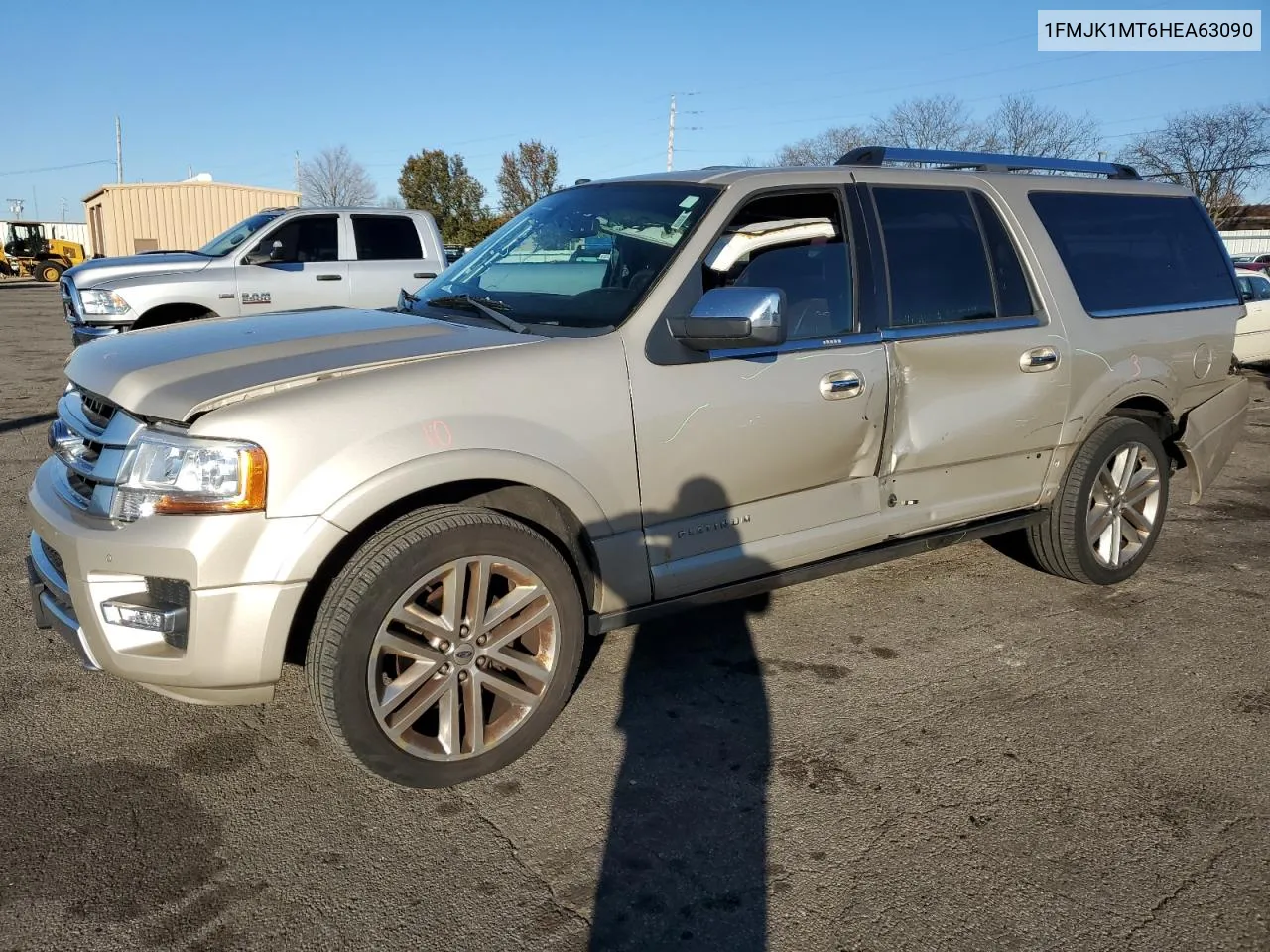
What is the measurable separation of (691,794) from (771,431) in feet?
4.16

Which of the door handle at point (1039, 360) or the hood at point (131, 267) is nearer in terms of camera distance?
the door handle at point (1039, 360)

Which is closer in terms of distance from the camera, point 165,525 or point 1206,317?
point 165,525

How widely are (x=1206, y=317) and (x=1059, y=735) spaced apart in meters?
2.71

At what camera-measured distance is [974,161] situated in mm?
4578

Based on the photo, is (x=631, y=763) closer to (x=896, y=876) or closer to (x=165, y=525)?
(x=896, y=876)

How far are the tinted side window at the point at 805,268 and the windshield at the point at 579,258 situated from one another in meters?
0.24

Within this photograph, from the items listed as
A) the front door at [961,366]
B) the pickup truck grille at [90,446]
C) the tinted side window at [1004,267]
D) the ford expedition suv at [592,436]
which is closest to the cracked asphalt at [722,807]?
the ford expedition suv at [592,436]

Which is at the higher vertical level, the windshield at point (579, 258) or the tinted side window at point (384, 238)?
the tinted side window at point (384, 238)

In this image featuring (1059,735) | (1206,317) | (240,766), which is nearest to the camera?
(240,766)

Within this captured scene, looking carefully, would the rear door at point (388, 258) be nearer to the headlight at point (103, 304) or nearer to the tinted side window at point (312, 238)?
the tinted side window at point (312, 238)

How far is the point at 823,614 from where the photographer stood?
4.49 m

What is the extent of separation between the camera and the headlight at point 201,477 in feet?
8.61

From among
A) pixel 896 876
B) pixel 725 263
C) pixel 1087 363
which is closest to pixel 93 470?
pixel 725 263

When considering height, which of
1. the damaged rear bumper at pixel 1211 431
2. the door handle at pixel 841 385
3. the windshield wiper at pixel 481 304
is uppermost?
the windshield wiper at pixel 481 304
